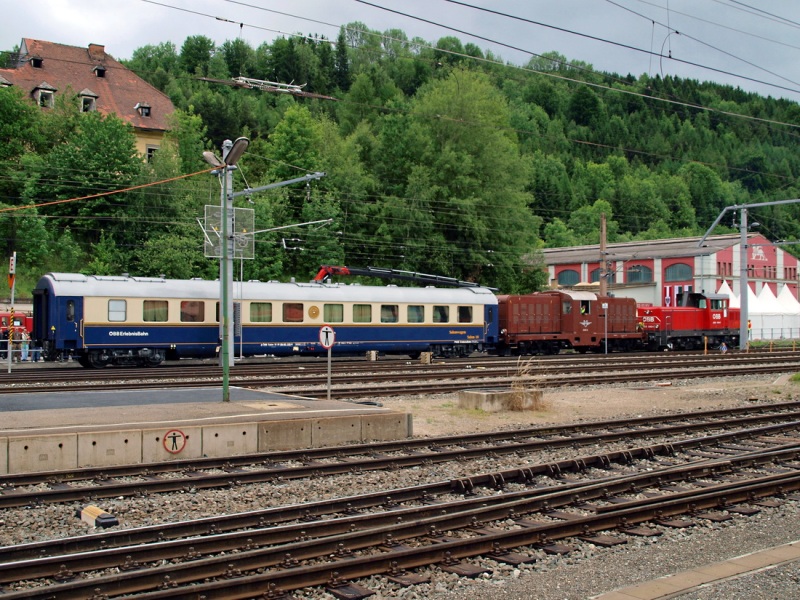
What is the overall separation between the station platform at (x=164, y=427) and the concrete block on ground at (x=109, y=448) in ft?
0.05

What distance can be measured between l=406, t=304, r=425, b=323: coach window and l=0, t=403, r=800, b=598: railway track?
22809 millimetres

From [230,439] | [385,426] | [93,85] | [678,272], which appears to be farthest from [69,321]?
[678,272]

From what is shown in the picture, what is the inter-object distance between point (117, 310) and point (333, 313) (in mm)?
9244

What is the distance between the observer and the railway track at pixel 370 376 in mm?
23531

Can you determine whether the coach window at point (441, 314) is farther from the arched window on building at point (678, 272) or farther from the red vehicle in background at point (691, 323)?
the arched window on building at point (678, 272)

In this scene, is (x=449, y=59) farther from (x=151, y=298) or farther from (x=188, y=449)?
(x=188, y=449)

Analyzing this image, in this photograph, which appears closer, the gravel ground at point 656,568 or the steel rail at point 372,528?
the steel rail at point 372,528

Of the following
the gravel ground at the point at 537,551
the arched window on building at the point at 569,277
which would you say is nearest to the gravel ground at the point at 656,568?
the gravel ground at the point at 537,551

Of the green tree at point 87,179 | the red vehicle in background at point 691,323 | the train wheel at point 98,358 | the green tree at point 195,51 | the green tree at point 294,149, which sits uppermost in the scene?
the green tree at point 195,51

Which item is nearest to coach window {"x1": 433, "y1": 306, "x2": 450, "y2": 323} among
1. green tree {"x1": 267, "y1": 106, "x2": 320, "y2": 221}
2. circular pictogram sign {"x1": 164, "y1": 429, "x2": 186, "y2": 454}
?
green tree {"x1": 267, "y1": 106, "x2": 320, "y2": 221}

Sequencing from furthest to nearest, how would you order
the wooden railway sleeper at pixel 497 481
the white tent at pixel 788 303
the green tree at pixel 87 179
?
the white tent at pixel 788 303 → the green tree at pixel 87 179 → the wooden railway sleeper at pixel 497 481

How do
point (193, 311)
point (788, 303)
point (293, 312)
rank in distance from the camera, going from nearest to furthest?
point (193, 311), point (293, 312), point (788, 303)

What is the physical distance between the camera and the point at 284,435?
47.2 ft

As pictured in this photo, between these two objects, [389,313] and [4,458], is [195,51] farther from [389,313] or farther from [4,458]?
[4,458]
